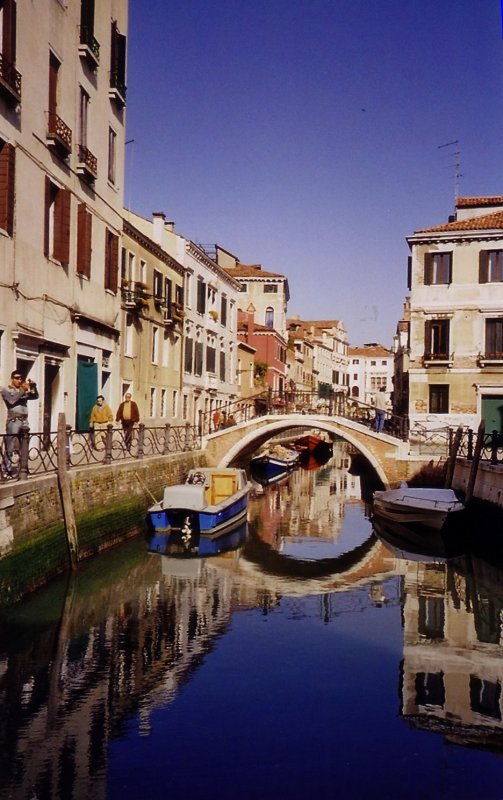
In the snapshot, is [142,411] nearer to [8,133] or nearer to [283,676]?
[8,133]

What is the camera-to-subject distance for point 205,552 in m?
17.5

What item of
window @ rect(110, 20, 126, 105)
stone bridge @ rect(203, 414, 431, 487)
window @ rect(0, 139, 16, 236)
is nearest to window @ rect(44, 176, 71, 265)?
window @ rect(0, 139, 16, 236)

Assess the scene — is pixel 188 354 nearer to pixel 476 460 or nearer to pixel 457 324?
pixel 457 324

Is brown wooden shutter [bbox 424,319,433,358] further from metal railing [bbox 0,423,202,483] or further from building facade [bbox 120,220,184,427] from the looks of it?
building facade [bbox 120,220,184,427]

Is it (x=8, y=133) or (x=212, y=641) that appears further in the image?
(x=8, y=133)

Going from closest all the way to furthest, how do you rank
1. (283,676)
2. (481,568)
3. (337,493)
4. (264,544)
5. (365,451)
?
(283,676) → (481,568) → (264,544) → (365,451) → (337,493)

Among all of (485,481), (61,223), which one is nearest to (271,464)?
(485,481)

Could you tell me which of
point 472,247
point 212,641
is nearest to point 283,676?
point 212,641

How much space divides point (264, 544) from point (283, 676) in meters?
10.1

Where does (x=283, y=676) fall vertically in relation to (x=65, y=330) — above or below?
below

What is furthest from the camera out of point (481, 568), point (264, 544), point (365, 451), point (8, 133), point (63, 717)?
point (365, 451)

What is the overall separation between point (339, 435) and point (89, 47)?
14236 mm

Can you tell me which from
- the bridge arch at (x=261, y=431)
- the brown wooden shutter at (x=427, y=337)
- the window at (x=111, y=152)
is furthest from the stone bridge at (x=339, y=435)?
the window at (x=111, y=152)

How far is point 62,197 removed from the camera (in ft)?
56.1
